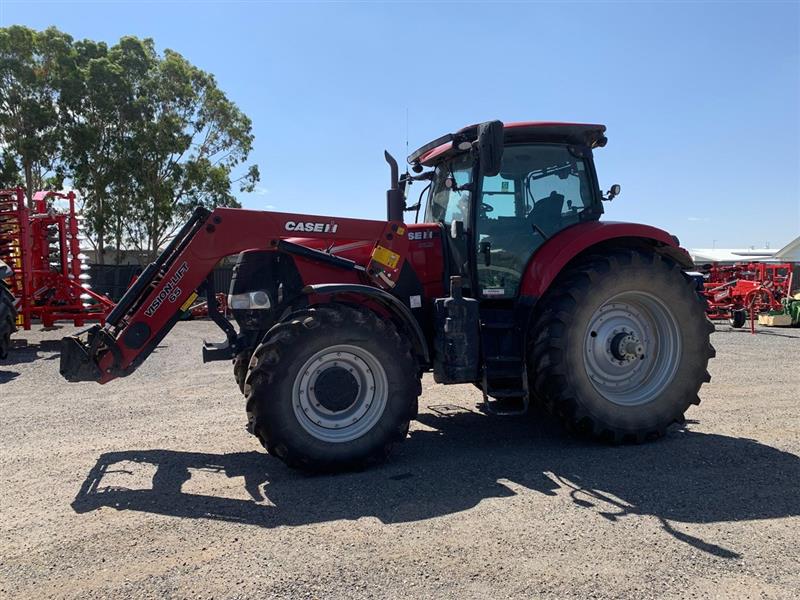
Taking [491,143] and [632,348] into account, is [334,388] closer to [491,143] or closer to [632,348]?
[491,143]

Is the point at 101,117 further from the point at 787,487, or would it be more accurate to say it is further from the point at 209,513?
the point at 787,487

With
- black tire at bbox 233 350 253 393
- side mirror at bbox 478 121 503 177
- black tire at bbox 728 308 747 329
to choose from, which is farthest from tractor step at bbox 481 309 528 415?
black tire at bbox 728 308 747 329

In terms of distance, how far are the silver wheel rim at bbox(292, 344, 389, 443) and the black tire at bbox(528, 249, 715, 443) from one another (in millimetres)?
1330

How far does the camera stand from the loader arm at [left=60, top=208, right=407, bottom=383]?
179 inches

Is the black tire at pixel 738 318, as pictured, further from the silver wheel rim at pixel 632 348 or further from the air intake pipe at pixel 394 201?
the air intake pipe at pixel 394 201

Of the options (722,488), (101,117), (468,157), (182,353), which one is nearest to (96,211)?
(101,117)

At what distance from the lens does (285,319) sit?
452 cm

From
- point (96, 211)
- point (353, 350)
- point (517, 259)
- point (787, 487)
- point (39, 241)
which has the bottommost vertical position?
point (787, 487)

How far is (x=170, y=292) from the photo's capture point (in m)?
4.64

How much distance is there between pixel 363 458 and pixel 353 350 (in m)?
0.77

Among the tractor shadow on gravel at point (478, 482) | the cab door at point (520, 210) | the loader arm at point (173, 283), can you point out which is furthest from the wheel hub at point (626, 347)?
the loader arm at point (173, 283)

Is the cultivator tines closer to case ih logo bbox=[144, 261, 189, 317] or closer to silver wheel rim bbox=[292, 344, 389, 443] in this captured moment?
case ih logo bbox=[144, 261, 189, 317]

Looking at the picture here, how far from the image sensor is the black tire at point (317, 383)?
4238 millimetres

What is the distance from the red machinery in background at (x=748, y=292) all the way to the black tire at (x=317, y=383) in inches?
599
